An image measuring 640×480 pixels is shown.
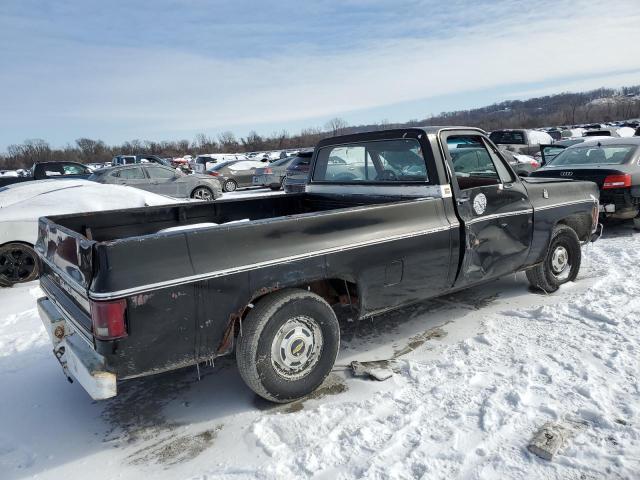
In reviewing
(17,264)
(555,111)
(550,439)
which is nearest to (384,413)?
(550,439)

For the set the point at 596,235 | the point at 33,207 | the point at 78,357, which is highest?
the point at 33,207

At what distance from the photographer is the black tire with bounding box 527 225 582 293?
16.6 ft

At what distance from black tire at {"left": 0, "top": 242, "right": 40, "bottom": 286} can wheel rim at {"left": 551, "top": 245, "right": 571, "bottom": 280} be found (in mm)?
6484

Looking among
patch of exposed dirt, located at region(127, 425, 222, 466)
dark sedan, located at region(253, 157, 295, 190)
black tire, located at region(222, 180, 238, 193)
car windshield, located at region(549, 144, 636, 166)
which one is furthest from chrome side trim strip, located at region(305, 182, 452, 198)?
black tire, located at region(222, 180, 238, 193)

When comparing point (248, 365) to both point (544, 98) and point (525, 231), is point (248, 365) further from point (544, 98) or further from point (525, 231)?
point (544, 98)

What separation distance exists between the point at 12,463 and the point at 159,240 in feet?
5.24

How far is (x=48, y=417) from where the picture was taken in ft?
10.5

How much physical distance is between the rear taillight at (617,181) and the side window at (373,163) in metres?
5.00

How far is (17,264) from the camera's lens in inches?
252

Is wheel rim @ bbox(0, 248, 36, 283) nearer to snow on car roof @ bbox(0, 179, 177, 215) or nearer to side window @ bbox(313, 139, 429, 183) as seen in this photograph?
snow on car roof @ bbox(0, 179, 177, 215)

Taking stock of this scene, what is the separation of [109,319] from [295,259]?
117 cm

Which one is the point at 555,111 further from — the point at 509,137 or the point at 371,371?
the point at 371,371

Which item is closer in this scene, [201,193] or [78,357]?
[78,357]

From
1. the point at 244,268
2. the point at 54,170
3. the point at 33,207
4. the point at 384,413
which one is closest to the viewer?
the point at 244,268
